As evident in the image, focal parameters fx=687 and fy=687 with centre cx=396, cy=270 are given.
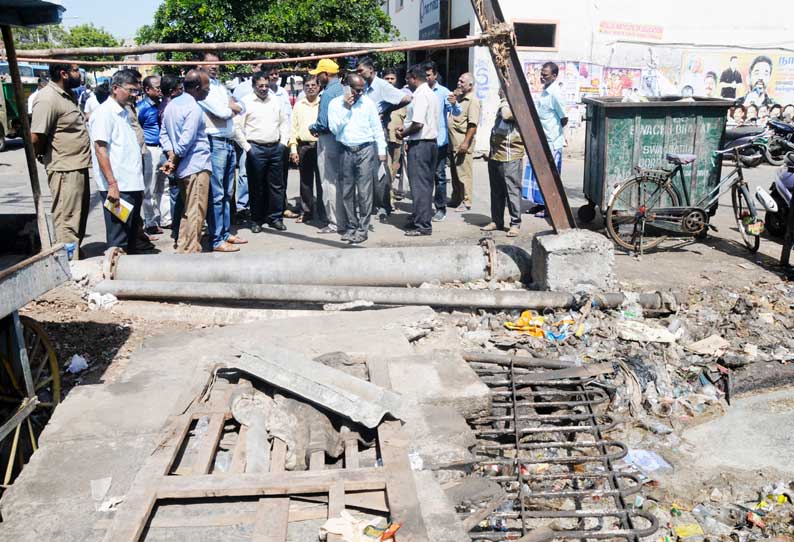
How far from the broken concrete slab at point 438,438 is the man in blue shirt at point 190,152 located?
397cm

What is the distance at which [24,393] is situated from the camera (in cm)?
423

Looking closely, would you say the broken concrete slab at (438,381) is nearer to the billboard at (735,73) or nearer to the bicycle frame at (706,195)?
the bicycle frame at (706,195)

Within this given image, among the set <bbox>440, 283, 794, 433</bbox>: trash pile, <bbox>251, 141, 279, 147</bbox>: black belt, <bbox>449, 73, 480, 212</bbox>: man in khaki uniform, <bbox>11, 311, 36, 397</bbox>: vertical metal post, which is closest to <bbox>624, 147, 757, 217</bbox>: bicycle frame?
<bbox>440, 283, 794, 433</bbox>: trash pile

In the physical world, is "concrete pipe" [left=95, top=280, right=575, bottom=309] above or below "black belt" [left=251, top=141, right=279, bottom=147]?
below

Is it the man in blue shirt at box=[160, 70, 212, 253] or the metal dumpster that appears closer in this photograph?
the man in blue shirt at box=[160, 70, 212, 253]

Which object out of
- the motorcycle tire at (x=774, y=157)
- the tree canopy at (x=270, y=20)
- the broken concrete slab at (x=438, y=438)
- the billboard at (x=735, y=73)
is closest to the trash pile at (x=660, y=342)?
the broken concrete slab at (x=438, y=438)

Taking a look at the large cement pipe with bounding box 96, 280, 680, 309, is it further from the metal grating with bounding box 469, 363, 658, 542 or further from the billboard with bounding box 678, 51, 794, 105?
the billboard with bounding box 678, 51, 794, 105

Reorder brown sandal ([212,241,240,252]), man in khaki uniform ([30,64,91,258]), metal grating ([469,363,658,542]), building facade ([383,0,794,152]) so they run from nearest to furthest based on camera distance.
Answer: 1. metal grating ([469,363,658,542])
2. man in khaki uniform ([30,64,91,258])
3. brown sandal ([212,241,240,252])
4. building facade ([383,0,794,152])

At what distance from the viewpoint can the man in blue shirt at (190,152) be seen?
22.5 feet

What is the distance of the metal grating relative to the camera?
3477 mm

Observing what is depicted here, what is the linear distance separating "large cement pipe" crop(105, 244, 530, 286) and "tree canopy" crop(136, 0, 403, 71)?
10161mm

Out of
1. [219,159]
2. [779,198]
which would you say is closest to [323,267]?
[219,159]

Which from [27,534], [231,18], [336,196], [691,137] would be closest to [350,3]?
[231,18]

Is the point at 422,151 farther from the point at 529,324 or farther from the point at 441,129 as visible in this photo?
the point at 529,324
